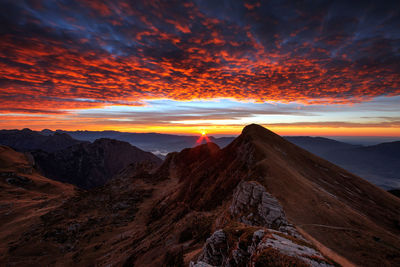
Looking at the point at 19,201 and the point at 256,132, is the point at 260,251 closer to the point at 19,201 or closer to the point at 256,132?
the point at 256,132

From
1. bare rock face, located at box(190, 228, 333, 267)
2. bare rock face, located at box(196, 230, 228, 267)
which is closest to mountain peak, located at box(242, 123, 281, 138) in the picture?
bare rock face, located at box(196, 230, 228, 267)

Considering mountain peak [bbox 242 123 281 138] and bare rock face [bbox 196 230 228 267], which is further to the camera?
mountain peak [bbox 242 123 281 138]

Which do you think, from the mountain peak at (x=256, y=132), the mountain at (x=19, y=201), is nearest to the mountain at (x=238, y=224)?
the mountain peak at (x=256, y=132)

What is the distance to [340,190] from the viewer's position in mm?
57500

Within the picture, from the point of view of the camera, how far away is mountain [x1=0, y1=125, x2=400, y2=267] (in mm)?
16438

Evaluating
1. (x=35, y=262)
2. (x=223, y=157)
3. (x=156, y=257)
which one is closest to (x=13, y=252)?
(x=35, y=262)

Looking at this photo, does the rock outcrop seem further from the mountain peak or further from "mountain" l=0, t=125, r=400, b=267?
the mountain peak

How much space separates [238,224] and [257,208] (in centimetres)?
661

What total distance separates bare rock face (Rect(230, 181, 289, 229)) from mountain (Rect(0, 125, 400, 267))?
15cm

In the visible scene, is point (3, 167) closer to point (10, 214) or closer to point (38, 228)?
point (10, 214)

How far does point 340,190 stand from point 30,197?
149 meters

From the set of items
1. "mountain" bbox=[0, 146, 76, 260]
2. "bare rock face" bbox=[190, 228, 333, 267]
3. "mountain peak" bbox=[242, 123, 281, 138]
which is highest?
"mountain peak" bbox=[242, 123, 281, 138]

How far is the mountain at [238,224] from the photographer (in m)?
16.4

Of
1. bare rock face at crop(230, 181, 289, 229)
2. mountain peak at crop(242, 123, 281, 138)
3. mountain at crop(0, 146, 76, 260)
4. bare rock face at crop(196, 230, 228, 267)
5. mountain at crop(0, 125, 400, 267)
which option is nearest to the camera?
bare rock face at crop(196, 230, 228, 267)
